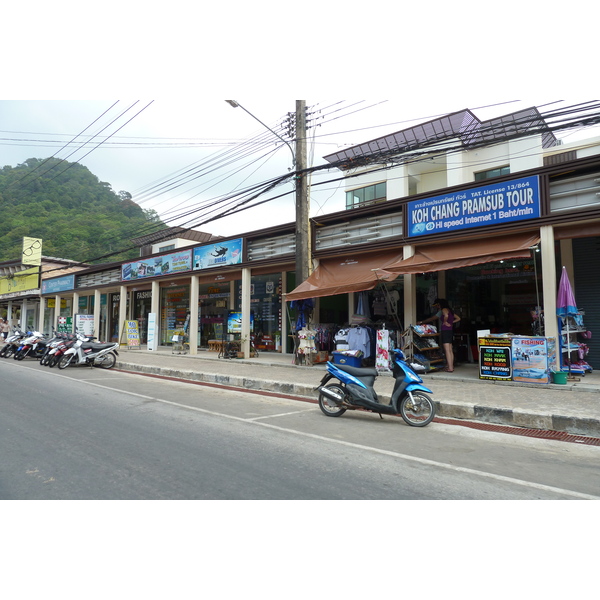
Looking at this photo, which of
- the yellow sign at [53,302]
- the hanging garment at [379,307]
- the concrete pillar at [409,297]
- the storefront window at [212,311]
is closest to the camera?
the concrete pillar at [409,297]

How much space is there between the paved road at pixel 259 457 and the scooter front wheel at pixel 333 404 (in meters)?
0.17

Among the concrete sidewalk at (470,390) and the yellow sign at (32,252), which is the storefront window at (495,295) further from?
the yellow sign at (32,252)

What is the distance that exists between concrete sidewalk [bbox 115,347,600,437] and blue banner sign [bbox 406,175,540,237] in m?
3.83

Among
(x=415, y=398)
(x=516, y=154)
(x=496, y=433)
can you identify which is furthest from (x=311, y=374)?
(x=516, y=154)

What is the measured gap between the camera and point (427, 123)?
23.8m

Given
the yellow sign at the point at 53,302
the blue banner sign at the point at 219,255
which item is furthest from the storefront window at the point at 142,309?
the yellow sign at the point at 53,302

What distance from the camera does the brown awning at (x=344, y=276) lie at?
11287 millimetres

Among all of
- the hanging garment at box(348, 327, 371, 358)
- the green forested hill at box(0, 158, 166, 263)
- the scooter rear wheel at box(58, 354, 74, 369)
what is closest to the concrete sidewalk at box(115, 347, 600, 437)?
the hanging garment at box(348, 327, 371, 358)

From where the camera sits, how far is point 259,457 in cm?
475

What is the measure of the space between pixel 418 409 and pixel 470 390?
2.72 m

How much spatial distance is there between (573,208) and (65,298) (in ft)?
104

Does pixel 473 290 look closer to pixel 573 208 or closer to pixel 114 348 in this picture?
pixel 573 208

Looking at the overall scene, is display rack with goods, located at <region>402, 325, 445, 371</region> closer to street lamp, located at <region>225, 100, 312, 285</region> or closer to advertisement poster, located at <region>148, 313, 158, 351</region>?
street lamp, located at <region>225, 100, 312, 285</region>

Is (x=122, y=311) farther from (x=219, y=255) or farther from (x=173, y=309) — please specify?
(x=219, y=255)
